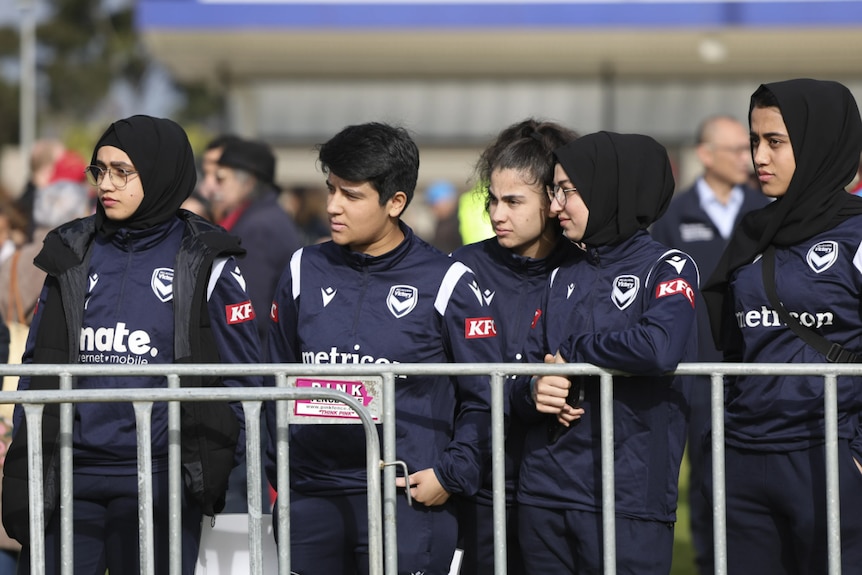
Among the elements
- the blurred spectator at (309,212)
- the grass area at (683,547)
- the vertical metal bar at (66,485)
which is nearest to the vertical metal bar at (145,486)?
the vertical metal bar at (66,485)

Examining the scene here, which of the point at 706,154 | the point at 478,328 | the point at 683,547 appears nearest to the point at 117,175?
the point at 478,328

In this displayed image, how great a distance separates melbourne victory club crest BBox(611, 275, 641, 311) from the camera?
12.6ft

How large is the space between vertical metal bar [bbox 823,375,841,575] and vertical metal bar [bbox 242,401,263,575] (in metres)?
1.66

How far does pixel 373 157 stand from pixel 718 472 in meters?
1.47

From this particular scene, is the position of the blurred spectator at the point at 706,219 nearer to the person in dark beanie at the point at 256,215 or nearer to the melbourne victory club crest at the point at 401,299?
the person in dark beanie at the point at 256,215

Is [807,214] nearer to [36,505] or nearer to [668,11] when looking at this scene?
[36,505]

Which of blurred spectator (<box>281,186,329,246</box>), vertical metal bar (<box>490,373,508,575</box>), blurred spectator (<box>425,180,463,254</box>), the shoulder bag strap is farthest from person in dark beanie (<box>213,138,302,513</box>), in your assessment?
blurred spectator (<box>281,186,329,246</box>)

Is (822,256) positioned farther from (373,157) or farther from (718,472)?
(373,157)

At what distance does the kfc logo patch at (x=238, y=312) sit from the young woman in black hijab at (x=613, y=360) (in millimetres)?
955

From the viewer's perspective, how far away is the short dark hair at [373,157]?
4.04 meters

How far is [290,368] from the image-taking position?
3.67 m

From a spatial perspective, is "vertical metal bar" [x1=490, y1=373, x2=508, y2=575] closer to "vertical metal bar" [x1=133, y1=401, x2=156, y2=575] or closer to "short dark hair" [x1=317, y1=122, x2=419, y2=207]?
"short dark hair" [x1=317, y1=122, x2=419, y2=207]

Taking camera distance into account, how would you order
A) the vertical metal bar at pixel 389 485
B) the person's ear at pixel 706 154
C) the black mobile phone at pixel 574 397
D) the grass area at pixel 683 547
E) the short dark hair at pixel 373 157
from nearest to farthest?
the vertical metal bar at pixel 389 485, the black mobile phone at pixel 574 397, the short dark hair at pixel 373 157, the grass area at pixel 683 547, the person's ear at pixel 706 154

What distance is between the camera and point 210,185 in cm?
711
